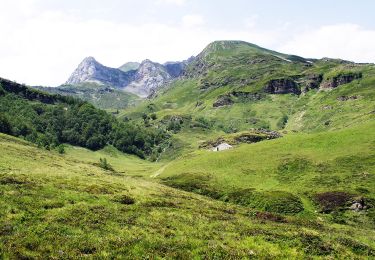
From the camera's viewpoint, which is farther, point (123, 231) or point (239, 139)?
point (239, 139)

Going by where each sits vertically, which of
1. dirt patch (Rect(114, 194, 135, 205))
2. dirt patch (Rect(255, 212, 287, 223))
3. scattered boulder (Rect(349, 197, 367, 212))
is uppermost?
dirt patch (Rect(114, 194, 135, 205))

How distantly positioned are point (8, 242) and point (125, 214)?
1310 centimetres

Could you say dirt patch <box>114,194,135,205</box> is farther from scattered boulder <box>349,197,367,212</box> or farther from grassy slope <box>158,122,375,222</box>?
scattered boulder <box>349,197,367,212</box>

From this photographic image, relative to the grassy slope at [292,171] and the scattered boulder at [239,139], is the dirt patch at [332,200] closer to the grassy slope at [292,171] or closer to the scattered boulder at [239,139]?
the grassy slope at [292,171]

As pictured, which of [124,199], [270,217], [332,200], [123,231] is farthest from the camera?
[332,200]

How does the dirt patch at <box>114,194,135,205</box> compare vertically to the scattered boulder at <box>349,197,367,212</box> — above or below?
above

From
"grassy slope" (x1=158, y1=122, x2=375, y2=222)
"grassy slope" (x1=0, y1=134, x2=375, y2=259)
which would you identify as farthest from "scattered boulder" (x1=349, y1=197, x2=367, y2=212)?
"grassy slope" (x1=0, y1=134, x2=375, y2=259)

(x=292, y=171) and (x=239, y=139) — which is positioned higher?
(x=292, y=171)

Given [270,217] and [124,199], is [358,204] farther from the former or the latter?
[124,199]

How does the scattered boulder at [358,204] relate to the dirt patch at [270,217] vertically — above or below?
below

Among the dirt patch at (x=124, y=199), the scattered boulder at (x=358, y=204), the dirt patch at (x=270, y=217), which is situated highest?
the dirt patch at (x=124, y=199)

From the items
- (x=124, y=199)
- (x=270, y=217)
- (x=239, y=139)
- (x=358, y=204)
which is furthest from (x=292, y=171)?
(x=239, y=139)

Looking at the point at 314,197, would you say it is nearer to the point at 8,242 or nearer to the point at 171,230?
the point at 171,230

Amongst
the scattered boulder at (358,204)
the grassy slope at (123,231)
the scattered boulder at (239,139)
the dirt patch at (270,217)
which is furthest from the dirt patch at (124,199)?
the scattered boulder at (239,139)
